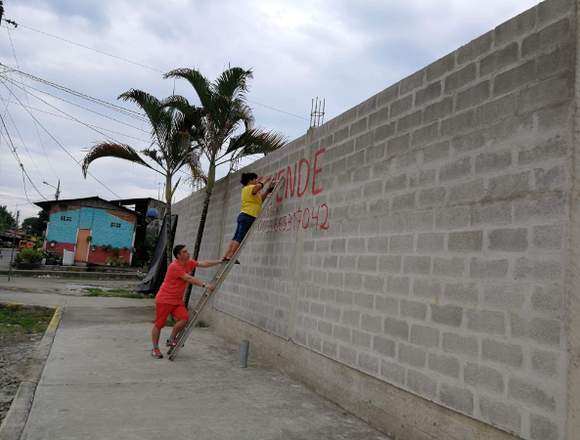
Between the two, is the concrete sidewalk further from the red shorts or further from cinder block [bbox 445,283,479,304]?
cinder block [bbox 445,283,479,304]

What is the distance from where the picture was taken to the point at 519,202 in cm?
317

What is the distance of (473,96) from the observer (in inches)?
146

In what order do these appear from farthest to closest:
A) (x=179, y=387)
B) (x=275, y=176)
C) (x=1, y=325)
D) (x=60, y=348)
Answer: (x=1, y=325) → (x=275, y=176) → (x=60, y=348) → (x=179, y=387)

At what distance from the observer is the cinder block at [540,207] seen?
2.89m

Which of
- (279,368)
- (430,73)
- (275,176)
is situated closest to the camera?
(430,73)

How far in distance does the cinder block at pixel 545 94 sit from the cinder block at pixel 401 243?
1.38 metres

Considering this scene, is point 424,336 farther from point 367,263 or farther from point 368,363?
point 367,263

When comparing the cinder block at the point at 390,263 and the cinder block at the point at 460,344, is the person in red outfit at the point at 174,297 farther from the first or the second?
the cinder block at the point at 460,344

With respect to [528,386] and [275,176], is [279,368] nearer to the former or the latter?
[275,176]

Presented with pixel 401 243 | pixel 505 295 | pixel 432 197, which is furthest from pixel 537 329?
pixel 401 243

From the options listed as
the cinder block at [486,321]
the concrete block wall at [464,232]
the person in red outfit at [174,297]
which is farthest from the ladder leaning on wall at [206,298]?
the cinder block at [486,321]

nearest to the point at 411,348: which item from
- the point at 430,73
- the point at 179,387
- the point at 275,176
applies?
the point at 430,73

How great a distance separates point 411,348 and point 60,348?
16.8 ft

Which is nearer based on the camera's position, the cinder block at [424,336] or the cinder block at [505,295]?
the cinder block at [505,295]
